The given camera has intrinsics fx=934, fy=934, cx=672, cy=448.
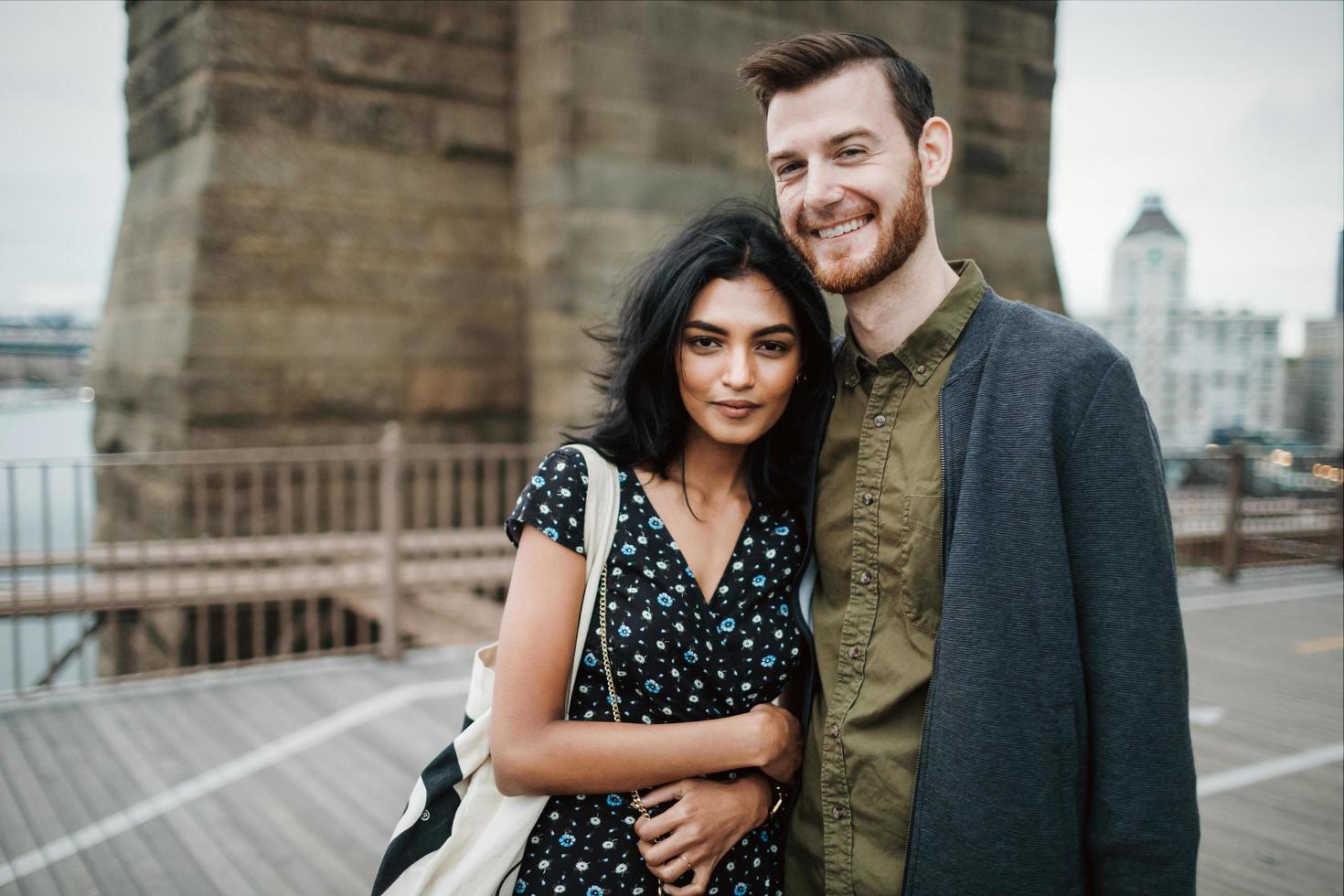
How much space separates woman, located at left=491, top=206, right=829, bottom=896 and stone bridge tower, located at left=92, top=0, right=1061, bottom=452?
5193mm

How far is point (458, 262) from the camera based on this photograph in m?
8.04

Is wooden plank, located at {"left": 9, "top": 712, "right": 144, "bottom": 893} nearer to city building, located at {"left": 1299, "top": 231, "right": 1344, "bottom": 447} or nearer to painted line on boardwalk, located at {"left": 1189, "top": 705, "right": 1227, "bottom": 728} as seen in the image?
painted line on boardwalk, located at {"left": 1189, "top": 705, "right": 1227, "bottom": 728}

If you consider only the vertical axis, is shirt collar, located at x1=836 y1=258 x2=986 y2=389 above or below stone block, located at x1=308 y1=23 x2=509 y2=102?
below

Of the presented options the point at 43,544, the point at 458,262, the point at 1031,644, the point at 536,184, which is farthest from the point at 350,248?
the point at 1031,644

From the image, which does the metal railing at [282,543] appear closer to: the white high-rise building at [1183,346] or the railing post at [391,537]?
the railing post at [391,537]

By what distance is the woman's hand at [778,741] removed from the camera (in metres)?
1.57

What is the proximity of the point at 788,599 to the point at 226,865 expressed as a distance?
8.96ft

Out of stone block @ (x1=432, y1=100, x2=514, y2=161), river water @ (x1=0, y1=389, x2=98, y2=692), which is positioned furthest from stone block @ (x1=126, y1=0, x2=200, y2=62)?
river water @ (x1=0, y1=389, x2=98, y2=692)

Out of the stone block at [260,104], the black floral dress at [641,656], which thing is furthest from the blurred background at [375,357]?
the black floral dress at [641,656]

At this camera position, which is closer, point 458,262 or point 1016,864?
point 1016,864

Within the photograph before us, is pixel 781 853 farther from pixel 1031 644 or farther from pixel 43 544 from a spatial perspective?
pixel 43 544

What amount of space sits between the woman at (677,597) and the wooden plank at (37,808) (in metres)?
2.54

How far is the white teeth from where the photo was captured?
1.52 meters

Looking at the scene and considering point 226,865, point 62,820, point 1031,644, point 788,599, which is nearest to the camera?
point 1031,644
